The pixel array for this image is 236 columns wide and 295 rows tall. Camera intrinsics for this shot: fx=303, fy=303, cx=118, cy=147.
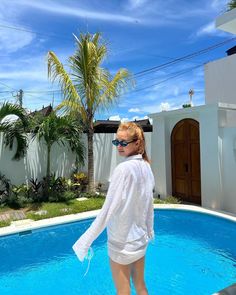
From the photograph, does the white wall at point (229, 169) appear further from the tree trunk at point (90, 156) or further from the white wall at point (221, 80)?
the white wall at point (221, 80)

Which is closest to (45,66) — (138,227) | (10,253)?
(10,253)

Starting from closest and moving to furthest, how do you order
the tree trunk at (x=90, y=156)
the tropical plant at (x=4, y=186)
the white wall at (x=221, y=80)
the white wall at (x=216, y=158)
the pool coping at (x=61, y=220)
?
1. the pool coping at (x=61, y=220)
2. the white wall at (x=216, y=158)
3. the tropical plant at (x=4, y=186)
4. the tree trunk at (x=90, y=156)
5. the white wall at (x=221, y=80)

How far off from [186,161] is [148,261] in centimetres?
560

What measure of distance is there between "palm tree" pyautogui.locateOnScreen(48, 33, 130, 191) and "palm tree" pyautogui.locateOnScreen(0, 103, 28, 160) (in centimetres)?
152

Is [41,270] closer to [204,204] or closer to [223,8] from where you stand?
[204,204]

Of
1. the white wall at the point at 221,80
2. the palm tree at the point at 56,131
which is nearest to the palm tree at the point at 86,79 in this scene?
the palm tree at the point at 56,131

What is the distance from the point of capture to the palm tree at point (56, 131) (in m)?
11.0

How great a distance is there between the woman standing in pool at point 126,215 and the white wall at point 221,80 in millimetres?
12374

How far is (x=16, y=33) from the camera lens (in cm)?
1606

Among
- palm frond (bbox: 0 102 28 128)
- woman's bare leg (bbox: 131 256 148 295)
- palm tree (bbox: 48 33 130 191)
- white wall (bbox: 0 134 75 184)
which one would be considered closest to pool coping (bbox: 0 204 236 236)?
palm tree (bbox: 48 33 130 191)

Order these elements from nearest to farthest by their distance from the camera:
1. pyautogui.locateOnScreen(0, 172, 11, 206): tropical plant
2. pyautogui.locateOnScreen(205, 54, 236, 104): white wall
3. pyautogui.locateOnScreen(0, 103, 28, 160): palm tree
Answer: pyautogui.locateOnScreen(0, 103, 28, 160): palm tree → pyautogui.locateOnScreen(0, 172, 11, 206): tropical plant → pyautogui.locateOnScreen(205, 54, 236, 104): white wall

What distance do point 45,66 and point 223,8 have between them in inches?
302

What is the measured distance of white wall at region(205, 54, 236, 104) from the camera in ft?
46.8

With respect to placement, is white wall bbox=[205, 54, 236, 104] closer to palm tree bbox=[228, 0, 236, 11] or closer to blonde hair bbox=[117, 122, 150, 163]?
palm tree bbox=[228, 0, 236, 11]
